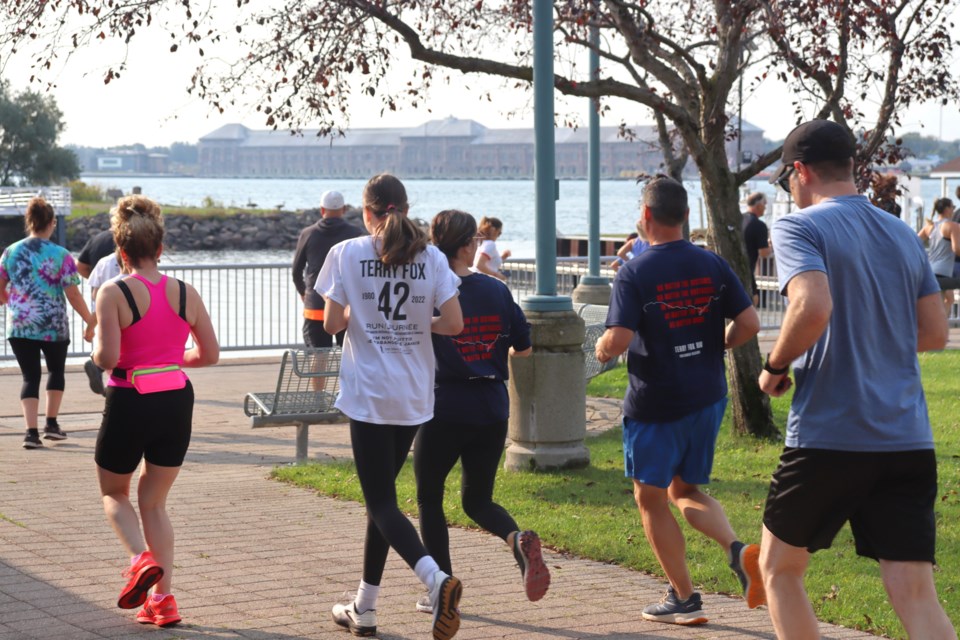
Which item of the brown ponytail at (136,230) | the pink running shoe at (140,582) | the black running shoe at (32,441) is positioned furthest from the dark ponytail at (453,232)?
the black running shoe at (32,441)

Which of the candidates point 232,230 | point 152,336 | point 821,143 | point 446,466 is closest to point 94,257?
point 152,336

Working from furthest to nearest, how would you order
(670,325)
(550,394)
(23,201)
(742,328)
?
(23,201) < (550,394) < (742,328) < (670,325)

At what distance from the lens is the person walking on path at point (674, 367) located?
556 cm

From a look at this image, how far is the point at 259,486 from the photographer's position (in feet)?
29.1

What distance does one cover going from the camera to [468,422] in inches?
225

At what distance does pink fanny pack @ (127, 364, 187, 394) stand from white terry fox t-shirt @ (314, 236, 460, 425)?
0.72m

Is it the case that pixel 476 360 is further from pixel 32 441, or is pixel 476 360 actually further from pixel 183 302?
pixel 32 441

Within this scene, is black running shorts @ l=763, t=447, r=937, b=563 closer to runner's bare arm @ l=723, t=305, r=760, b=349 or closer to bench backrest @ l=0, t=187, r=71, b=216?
runner's bare arm @ l=723, t=305, r=760, b=349

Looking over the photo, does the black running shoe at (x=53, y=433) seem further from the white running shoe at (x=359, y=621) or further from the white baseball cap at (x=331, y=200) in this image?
the white running shoe at (x=359, y=621)

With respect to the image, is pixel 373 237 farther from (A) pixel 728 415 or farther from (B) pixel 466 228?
(A) pixel 728 415

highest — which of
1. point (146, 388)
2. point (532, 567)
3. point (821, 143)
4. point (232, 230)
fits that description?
point (821, 143)

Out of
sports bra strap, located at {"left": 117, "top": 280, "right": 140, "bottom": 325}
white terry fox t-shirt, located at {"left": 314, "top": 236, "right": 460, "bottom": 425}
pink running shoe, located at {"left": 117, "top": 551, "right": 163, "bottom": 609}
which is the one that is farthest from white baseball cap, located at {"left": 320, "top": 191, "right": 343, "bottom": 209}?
pink running shoe, located at {"left": 117, "top": 551, "right": 163, "bottom": 609}

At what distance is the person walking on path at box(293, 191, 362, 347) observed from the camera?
10977 mm

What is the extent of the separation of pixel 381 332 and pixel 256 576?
69.0 inches
